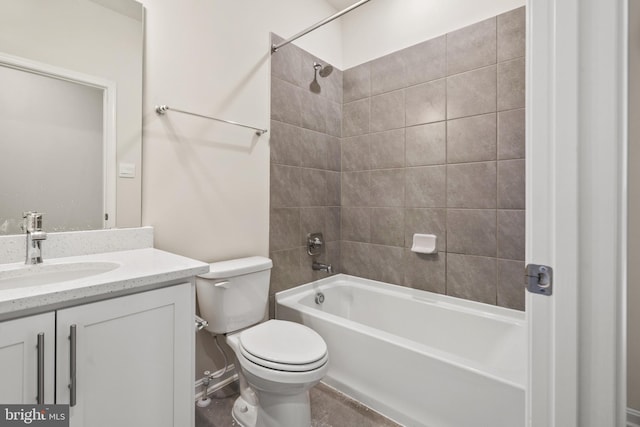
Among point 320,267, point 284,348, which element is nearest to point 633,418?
point 284,348

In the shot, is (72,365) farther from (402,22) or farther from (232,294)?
(402,22)

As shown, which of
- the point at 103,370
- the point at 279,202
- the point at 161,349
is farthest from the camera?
the point at 279,202

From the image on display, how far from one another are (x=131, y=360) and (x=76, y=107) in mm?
1106

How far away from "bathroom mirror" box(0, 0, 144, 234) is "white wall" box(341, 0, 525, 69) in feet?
5.42

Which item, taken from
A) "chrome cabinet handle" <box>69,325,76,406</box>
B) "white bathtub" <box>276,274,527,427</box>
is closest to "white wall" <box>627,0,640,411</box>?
"white bathtub" <box>276,274,527,427</box>

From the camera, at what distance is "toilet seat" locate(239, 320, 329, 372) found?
127 cm

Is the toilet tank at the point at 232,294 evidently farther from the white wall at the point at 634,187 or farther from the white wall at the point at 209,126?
the white wall at the point at 634,187

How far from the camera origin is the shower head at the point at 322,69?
2280 mm

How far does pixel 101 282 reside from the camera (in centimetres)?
88

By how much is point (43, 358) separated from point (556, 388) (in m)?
1.24

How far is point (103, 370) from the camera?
91cm

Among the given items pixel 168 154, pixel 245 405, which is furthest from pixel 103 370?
pixel 168 154

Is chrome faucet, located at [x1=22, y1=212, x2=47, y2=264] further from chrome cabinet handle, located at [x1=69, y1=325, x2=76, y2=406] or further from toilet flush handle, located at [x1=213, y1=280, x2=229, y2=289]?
toilet flush handle, located at [x1=213, y1=280, x2=229, y2=289]

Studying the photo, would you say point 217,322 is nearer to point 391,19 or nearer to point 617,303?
point 617,303
